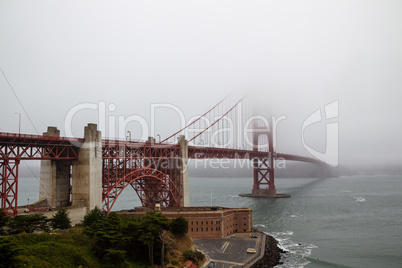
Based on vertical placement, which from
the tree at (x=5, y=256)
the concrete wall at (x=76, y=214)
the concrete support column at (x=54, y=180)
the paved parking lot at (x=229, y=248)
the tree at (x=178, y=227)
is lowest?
the paved parking lot at (x=229, y=248)

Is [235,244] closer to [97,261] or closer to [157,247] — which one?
[157,247]

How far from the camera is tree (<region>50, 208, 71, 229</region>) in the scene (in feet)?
81.3

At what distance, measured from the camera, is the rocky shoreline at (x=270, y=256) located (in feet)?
98.0

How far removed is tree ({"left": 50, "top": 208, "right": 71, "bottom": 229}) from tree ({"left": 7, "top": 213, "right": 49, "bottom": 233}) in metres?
0.86

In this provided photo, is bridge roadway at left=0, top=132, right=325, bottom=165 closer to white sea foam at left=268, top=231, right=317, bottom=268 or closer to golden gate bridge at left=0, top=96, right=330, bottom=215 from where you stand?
golden gate bridge at left=0, top=96, right=330, bottom=215

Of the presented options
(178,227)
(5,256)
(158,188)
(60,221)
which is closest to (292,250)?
(178,227)

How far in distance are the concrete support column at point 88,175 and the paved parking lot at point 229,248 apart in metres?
11.6

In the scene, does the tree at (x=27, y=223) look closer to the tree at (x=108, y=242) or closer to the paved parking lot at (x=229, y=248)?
the tree at (x=108, y=242)

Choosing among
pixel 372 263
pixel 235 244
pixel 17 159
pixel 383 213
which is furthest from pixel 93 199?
pixel 383 213

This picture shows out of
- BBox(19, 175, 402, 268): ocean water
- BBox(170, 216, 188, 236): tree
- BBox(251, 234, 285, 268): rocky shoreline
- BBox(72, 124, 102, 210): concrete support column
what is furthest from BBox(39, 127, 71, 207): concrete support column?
BBox(19, 175, 402, 268): ocean water

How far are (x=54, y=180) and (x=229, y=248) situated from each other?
1851cm

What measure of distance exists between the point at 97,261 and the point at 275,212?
47.9m

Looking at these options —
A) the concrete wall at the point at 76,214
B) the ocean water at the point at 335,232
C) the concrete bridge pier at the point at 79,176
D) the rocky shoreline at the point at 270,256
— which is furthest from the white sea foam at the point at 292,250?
the concrete bridge pier at the point at 79,176

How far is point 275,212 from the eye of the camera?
62844 mm
